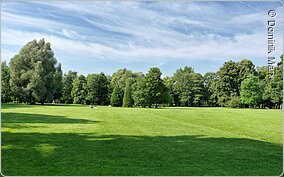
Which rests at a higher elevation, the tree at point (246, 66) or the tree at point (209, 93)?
the tree at point (246, 66)

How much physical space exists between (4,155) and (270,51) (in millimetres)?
5894

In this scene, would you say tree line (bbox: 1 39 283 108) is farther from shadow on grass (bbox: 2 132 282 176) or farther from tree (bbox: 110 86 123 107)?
shadow on grass (bbox: 2 132 282 176)

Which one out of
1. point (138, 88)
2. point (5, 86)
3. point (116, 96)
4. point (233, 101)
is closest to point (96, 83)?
point (138, 88)

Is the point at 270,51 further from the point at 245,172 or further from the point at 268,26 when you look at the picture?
the point at 245,172

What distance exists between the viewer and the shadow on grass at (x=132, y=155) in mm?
6062

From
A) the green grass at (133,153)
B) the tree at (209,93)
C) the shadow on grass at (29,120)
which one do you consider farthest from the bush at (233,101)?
the shadow on grass at (29,120)

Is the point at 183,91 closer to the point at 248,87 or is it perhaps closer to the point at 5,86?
the point at 248,87

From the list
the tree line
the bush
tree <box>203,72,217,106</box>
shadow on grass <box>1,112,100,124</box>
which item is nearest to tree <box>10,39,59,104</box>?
the tree line

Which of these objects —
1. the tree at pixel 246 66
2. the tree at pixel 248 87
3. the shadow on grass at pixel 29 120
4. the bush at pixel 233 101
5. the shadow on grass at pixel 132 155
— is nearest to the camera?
the shadow on grass at pixel 132 155

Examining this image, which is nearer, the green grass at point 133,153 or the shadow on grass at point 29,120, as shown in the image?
the green grass at point 133,153

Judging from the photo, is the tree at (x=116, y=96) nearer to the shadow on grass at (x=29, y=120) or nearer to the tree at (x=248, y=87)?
the shadow on grass at (x=29, y=120)

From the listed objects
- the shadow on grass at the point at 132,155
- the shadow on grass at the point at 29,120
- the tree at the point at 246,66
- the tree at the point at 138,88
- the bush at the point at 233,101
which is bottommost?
the shadow on grass at the point at 132,155

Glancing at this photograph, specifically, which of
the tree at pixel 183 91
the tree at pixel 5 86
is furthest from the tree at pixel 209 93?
the tree at pixel 5 86

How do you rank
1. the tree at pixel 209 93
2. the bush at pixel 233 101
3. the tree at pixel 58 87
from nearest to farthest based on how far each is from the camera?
the tree at pixel 209 93 < the tree at pixel 58 87 < the bush at pixel 233 101
